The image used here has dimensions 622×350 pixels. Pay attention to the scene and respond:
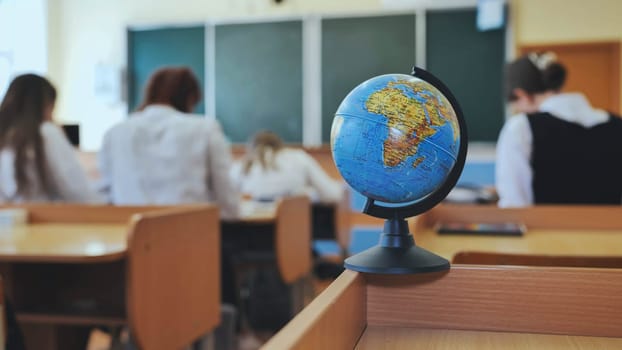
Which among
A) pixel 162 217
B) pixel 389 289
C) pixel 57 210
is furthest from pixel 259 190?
pixel 389 289

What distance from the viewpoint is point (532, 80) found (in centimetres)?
254

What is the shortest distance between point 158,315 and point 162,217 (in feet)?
0.91

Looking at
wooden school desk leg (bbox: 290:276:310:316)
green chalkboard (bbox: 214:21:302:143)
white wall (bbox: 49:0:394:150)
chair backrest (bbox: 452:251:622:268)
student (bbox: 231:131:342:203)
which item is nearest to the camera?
chair backrest (bbox: 452:251:622:268)

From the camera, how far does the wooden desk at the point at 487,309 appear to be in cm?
85

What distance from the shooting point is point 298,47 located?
617 centimetres

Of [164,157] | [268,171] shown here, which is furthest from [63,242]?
[268,171]

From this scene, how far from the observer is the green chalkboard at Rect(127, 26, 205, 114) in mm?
6387

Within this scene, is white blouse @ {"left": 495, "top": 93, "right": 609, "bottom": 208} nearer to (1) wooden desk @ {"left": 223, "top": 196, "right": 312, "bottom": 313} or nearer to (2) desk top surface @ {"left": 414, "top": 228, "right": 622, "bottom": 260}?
(2) desk top surface @ {"left": 414, "top": 228, "right": 622, "bottom": 260}

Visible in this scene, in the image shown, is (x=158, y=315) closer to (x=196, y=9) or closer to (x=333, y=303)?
(x=333, y=303)

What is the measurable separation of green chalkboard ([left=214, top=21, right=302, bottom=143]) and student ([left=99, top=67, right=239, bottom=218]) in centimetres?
331

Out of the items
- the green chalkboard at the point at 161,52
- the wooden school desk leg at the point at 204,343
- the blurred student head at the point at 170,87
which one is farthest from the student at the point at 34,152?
the green chalkboard at the point at 161,52

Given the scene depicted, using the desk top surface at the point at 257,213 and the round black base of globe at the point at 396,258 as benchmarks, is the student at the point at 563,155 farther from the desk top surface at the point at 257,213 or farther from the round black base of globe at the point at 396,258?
the round black base of globe at the point at 396,258

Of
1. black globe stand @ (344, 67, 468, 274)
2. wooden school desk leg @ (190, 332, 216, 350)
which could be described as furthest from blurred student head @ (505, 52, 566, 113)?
black globe stand @ (344, 67, 468, 274)

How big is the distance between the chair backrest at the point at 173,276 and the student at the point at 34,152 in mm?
727
